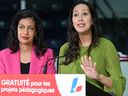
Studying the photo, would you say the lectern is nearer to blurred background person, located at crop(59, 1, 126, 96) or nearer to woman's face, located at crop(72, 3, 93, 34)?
blurred background person, located at crop(59, 1, 126, 96)

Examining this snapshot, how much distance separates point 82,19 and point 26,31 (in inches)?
17.7

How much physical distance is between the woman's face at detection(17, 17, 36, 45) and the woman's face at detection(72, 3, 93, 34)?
1.19 ft

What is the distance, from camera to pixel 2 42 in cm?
617

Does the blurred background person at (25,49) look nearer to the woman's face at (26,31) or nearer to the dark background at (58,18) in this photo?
the woman's face at (26,31)

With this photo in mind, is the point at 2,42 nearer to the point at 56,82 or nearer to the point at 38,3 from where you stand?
the point at 38,3

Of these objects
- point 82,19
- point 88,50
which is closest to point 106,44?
point 88,50

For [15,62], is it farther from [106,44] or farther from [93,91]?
[93,91]

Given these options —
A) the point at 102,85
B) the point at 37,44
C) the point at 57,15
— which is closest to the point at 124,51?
the point at 57,15

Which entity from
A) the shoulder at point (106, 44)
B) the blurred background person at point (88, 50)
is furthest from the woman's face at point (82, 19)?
the shoulder at point (106, 44)

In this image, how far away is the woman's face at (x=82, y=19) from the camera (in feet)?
9.22

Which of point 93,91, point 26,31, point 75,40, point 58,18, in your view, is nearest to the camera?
point 93,91

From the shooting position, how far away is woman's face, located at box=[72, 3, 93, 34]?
2811 millimetres

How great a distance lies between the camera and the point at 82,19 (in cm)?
280

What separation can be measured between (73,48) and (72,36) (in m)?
0.10
